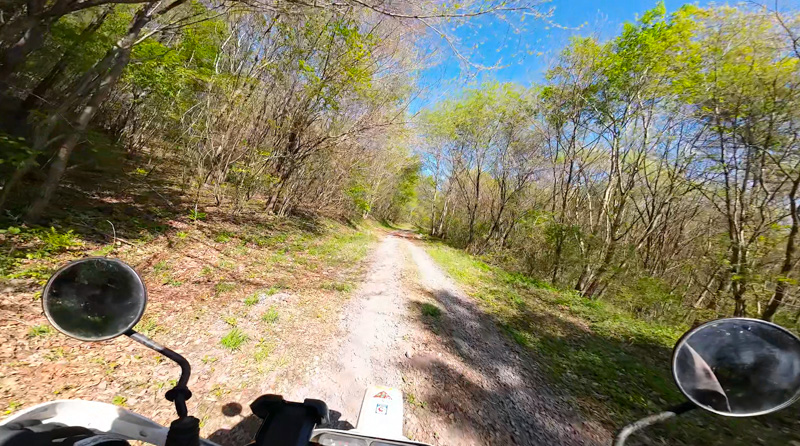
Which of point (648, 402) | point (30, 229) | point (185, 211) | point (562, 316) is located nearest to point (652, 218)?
point (562, 316)

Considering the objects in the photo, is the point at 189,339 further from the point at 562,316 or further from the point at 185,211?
the point at 562,316

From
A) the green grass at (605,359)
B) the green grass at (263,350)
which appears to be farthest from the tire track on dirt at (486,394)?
the green grass at (263,350)

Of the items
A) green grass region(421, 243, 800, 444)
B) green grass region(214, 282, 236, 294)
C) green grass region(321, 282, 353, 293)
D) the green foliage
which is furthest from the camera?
the green foliage

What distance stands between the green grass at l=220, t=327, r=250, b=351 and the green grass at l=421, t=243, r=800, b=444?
12.7 ft

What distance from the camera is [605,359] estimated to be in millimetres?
6062

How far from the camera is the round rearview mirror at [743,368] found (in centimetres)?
142

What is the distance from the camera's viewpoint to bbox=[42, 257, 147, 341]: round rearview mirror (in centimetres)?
164

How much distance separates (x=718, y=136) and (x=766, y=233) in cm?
293

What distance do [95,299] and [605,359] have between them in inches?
317

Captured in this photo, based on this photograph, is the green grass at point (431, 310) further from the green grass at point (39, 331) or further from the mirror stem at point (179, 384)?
the green grass at point (39, 331)

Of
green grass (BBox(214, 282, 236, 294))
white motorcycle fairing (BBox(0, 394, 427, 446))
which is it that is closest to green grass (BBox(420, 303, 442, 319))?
green grass (BBox(214, 282, 236, 294))

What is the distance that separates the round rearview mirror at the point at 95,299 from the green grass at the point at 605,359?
548cm

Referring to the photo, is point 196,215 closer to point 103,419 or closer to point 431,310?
point 431,310

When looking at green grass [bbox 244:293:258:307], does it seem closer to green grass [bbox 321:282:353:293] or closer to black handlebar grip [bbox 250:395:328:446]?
green grass [bbox 321:282:353:293]
